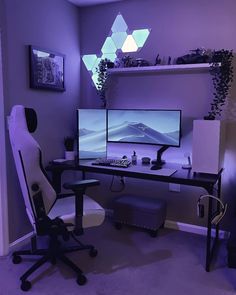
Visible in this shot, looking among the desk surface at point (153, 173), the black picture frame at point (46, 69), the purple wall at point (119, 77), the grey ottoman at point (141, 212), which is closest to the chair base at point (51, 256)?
the purple wall at point (119, 77)

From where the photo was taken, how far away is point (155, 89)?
120 inches

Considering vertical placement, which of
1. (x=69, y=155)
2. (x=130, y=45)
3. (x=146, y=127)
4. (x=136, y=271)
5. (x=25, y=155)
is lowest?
(x=136, y=271)

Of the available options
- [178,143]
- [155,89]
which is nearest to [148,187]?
[178,143]

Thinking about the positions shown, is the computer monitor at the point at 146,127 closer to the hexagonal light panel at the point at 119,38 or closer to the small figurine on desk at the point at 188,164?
the small figurine on desk at the point at 188,164

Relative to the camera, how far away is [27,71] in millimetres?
2627

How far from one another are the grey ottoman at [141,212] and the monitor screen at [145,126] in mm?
617

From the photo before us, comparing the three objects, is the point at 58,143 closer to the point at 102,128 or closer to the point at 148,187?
the point at 102,128

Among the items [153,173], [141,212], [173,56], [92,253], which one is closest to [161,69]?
[173,56]

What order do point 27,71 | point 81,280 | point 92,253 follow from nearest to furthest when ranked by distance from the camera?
1. point 81,280
2. point 92,253
3. point 27,71

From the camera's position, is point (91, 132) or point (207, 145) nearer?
point (207, 145)

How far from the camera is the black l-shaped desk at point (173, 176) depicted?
225cm

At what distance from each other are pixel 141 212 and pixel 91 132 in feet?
3.25

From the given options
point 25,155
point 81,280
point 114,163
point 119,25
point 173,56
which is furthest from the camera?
point 119,25

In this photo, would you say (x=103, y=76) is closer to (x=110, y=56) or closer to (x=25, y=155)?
(x=110, y=56)
